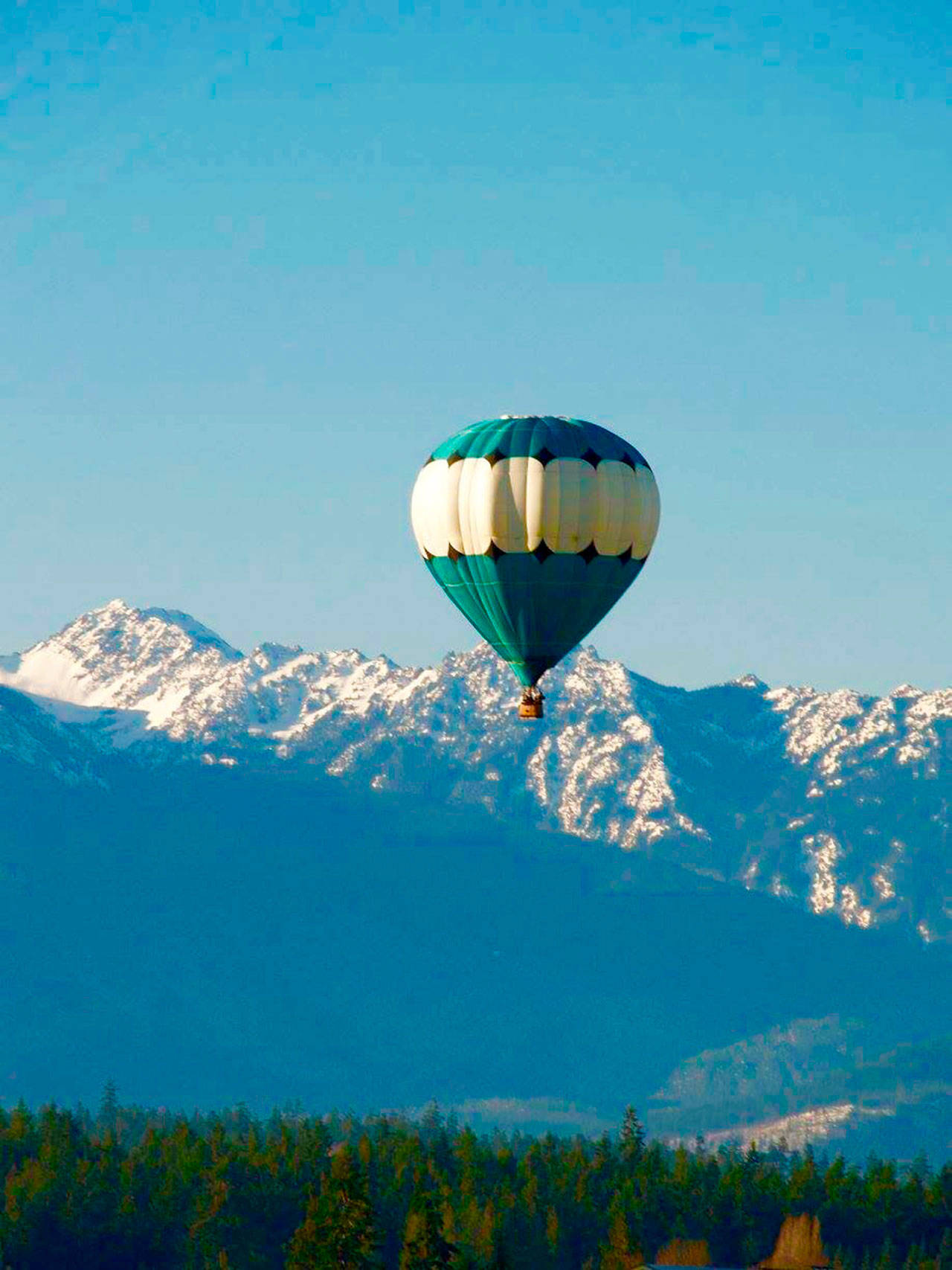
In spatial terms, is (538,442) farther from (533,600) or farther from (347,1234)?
(347,1234)

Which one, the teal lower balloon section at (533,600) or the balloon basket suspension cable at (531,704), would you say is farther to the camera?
the teal lower balloon section at (533,600)

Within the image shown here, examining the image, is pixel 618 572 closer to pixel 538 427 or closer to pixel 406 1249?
pixel 538 427

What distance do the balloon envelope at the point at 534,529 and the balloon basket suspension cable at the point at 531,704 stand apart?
203 inches

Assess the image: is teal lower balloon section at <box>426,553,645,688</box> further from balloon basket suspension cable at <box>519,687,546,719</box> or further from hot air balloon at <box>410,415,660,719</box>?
balloon basket suspension cable at <box>519,687,546,719</box>

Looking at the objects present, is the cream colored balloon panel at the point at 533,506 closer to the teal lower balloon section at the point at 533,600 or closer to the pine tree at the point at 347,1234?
the teal lower balloon section at the point at 533,600

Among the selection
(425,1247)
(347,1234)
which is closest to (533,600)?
(347,1234)

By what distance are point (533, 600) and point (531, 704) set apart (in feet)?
36.4

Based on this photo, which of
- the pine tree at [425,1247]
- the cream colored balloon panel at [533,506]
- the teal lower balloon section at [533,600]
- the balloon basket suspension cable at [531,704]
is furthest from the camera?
the pine tree at [425,1247]

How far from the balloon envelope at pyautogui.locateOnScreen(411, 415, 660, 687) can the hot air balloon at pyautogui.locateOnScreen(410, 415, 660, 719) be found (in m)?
0.04

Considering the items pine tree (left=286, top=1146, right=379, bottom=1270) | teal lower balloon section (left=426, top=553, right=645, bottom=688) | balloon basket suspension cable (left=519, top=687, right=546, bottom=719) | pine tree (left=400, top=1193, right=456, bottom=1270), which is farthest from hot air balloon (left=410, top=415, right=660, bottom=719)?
pine tree (left=400, top=1193, right=456, bottom=1270)

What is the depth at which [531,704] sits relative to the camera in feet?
459

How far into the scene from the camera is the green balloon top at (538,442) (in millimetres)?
151875

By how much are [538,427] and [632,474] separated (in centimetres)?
590

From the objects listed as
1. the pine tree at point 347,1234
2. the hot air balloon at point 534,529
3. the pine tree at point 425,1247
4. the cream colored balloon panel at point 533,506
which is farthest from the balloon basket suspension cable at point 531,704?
the pine tree at point 425,1247
